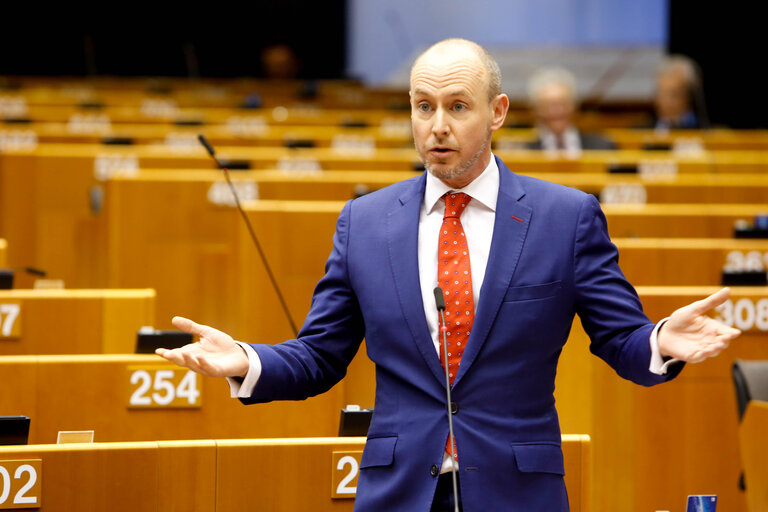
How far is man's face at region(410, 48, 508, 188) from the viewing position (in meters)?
1.93

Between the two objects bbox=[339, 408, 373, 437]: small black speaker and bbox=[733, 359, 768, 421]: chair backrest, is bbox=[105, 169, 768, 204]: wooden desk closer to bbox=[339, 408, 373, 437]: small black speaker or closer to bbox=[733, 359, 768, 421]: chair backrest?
bbox=[733, 359, 768, 421]: chair backrest

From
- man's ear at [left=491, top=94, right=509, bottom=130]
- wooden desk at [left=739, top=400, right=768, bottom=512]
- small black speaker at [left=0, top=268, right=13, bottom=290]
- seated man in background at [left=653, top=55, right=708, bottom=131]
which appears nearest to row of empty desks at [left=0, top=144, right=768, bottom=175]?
seated man in background at [left=653, top=55, right=708, bottom=131]

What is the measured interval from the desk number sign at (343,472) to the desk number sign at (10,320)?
1383 mm

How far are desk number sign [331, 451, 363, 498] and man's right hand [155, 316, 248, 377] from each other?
1.93 feet

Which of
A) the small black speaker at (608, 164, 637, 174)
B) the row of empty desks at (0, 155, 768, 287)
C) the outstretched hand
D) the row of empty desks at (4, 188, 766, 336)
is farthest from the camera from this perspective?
the small black speaker at (608, 164, 637, 174)

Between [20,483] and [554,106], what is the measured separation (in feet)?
14.9

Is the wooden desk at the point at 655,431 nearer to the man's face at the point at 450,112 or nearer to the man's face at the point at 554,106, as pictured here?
the man's face at the point at 450,112

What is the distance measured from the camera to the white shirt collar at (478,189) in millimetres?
1988

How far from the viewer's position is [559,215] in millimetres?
1958

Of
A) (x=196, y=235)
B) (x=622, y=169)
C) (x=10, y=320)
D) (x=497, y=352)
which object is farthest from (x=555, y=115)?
(x=497, y=352)

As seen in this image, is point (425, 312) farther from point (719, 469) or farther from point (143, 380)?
point (719, 469)

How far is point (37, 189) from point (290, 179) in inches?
52.0

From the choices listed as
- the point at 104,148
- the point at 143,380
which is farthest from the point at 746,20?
the point at 143,380

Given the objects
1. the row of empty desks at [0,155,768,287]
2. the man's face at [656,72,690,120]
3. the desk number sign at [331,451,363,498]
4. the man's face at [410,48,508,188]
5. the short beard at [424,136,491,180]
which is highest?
the man's face at [656,72,690,120]
